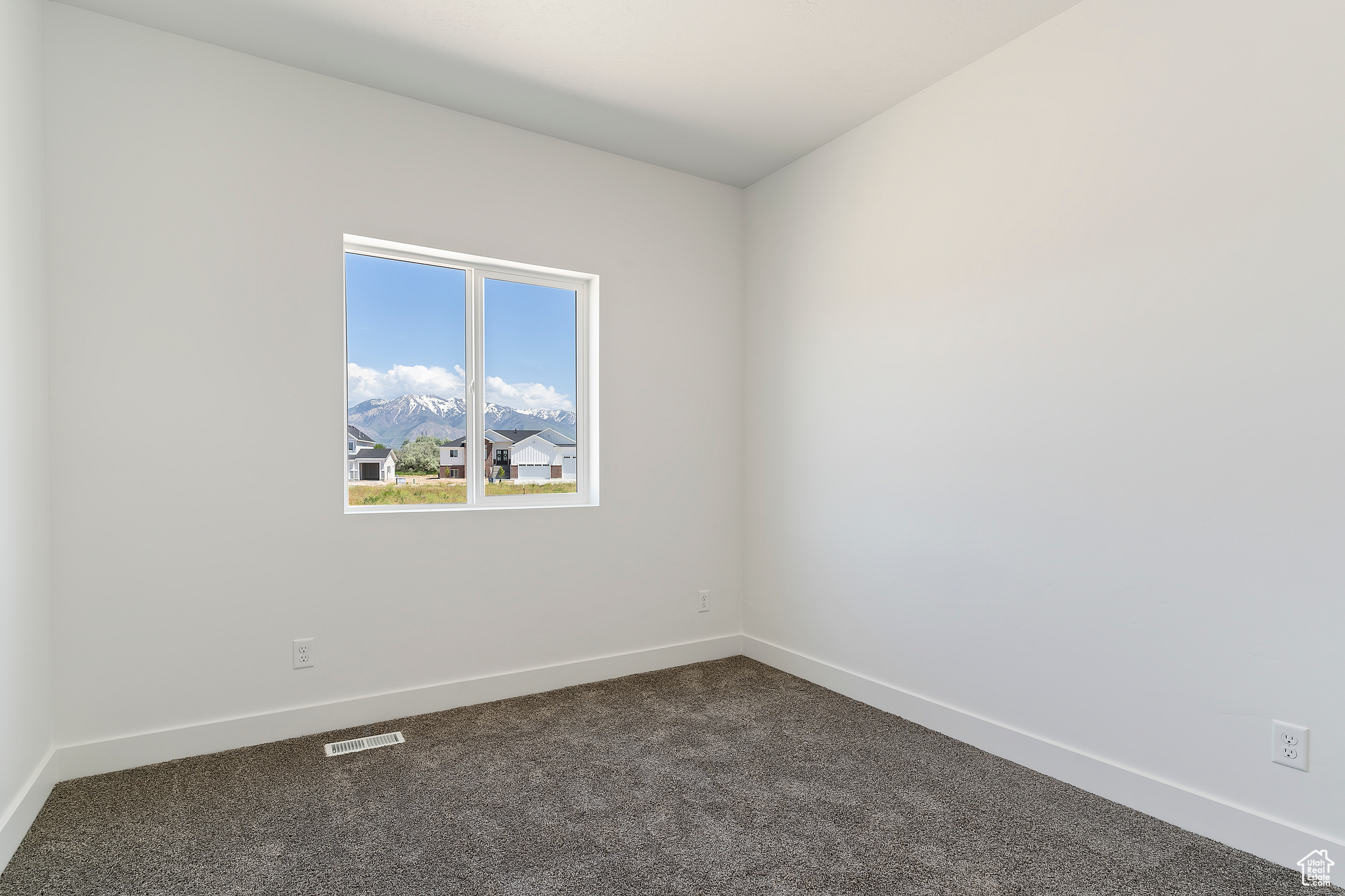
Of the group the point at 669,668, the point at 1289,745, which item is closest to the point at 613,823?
the point at 669,668

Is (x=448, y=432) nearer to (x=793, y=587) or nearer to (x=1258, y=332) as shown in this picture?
(x=793, y=587)

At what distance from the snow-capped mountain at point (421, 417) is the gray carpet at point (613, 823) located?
1.31m

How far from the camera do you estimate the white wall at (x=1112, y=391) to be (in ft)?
6.46

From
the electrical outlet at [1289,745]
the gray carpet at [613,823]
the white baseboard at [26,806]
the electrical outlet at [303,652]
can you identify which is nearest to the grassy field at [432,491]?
the electrical outlet at [303,652]

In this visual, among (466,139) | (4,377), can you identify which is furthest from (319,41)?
(4,377)

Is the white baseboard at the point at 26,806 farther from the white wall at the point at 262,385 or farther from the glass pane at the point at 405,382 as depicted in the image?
the glass pane at the point at 405,382

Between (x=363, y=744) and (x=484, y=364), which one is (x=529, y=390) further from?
(x=363, y=744)

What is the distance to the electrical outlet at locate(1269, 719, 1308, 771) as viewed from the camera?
1952 millimetres

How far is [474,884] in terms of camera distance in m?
1.88

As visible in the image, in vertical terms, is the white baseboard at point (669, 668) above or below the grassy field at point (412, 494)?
below

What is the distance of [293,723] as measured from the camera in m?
2.85

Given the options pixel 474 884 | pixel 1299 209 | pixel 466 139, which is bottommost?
pixel 474 884

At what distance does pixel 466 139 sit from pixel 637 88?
0.87 m

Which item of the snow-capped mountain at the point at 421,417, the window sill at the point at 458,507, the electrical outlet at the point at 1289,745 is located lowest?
the electrical outlet at the point at 1289,745
